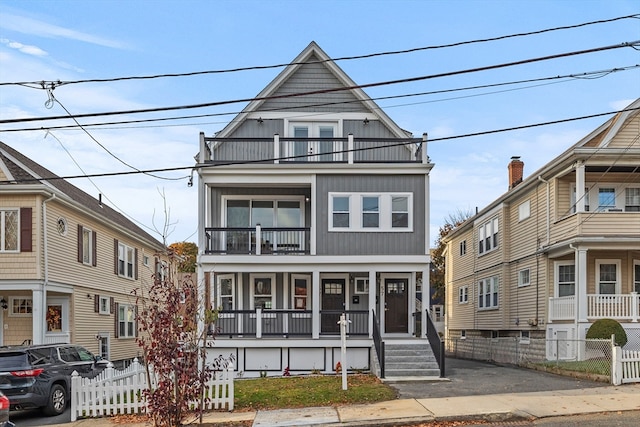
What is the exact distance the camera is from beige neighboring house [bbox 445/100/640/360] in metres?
20.3

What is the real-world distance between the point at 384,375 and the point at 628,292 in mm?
9839

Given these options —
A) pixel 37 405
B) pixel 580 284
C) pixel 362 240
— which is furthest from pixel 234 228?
pixel 580 284

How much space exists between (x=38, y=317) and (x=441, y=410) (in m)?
14.6

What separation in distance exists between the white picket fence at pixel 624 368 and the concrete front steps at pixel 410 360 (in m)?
4.54

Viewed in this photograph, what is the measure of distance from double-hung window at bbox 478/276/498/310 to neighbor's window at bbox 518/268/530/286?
284 centimetres

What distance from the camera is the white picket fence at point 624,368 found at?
1541 cm

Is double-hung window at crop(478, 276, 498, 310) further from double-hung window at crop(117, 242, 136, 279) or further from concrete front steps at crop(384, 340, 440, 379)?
double-hung window at crop(117, 242, 136, 279)

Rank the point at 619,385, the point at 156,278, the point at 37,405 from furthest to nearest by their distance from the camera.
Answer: the point at 619,385 → the point at 37,405 → the point at 156,278

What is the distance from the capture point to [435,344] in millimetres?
18484

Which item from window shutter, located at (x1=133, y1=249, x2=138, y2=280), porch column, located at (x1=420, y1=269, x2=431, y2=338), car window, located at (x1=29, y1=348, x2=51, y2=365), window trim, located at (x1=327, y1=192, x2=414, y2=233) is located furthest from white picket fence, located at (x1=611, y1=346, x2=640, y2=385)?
window shutter, located at (x1=133, y1=249, x2=138, y2=280)

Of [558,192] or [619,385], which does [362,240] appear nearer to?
[558,192]

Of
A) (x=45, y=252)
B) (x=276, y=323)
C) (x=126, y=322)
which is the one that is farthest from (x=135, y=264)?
(x=276, y=323)

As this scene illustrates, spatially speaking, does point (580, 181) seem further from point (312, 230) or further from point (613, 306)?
point (312, 230)

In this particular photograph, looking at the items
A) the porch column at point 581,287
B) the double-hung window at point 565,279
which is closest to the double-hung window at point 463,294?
the double-hung window at point 565,279
